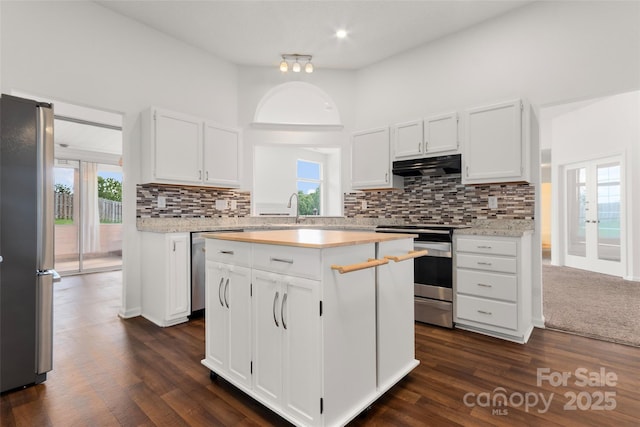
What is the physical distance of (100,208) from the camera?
20.2ft

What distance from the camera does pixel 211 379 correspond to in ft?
6.68

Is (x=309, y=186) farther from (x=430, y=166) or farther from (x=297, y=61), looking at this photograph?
(x=430, y=166)

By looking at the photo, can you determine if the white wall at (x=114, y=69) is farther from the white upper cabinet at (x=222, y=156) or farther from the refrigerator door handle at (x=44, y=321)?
the refrigerator door handle at (x=44, y=321)

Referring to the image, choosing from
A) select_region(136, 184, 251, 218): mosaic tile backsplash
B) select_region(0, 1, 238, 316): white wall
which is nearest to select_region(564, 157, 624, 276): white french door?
select_region(136, 184, 251, 218): mosaic tile backsplash

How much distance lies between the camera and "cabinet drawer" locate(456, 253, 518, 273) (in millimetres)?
2688

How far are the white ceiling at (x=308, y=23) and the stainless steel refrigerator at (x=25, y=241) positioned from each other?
1.94 metres

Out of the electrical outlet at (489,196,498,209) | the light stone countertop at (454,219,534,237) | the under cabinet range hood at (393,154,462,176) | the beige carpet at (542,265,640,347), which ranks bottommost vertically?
the beige carpet at (542,265,640,347)

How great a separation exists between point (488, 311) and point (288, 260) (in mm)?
2147

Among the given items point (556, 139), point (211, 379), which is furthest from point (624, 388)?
point (556, 139)

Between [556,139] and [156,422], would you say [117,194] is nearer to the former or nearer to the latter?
[156,422]

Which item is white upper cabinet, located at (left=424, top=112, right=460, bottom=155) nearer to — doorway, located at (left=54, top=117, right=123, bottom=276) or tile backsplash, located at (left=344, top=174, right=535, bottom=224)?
tile backsplash, located at (left=344, top=174, right=535, bottom=224)

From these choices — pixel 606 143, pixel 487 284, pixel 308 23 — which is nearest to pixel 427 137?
pixel 487 284

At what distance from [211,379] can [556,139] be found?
7.64m

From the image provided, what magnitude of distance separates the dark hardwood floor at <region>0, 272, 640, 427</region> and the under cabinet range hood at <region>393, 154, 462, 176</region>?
5.33ft
